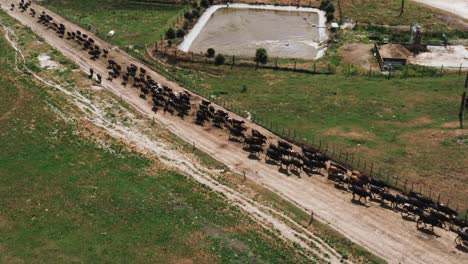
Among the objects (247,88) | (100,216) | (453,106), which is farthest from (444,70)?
(100,216)

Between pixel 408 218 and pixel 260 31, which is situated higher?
pixel 260 31

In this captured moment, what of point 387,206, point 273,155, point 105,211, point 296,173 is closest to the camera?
point 105,211

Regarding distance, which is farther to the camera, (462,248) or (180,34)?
(180,34)

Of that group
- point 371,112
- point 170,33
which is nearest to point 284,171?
point 371,112

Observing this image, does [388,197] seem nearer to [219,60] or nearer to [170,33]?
[219,60]

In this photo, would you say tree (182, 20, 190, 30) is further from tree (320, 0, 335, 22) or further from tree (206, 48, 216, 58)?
tree (320, 0, 335, 22)

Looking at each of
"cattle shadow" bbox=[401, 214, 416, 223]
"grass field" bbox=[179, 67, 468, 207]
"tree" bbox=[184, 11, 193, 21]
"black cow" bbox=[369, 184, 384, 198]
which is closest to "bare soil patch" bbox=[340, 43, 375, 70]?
"grass field" bbox=[179, 67, 468, 207]

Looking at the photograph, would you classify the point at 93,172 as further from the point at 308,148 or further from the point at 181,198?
the point at 308,148
